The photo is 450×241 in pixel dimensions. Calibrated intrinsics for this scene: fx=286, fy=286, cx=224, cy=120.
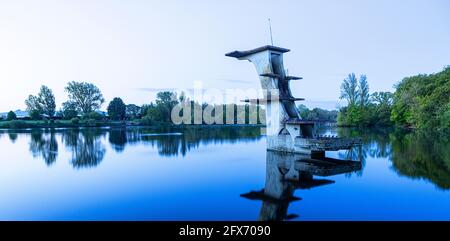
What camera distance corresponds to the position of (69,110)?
92875mm

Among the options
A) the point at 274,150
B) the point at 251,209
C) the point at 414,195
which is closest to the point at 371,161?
the point at 274,150

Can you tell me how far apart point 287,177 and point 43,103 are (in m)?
96.8

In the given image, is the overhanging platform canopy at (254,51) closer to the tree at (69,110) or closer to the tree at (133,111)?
the tree at (69,110)

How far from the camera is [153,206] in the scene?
495 inches

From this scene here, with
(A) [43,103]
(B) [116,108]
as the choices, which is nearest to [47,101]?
(A) [43,103]

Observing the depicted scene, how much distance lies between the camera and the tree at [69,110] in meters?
91.5

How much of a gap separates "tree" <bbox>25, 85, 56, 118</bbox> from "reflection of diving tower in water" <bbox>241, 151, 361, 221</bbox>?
89263 mm

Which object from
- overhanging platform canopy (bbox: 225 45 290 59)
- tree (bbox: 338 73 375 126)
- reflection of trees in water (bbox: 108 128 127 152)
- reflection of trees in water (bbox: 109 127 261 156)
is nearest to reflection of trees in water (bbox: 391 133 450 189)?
overhanging platform canopy (bbox: 225 45 290 59)

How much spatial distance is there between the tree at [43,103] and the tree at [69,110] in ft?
13.2

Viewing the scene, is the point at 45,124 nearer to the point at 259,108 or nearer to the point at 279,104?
the point at 259,108

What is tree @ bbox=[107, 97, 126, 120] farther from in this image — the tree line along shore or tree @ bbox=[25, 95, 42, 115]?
tree @ bbox=[25, 95, 42, 115]

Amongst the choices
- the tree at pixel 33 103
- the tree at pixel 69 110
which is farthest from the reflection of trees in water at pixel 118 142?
the tree at pixel 33 103

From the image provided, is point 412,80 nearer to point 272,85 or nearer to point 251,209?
point 272,85

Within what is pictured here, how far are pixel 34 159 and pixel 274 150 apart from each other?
2269cm
